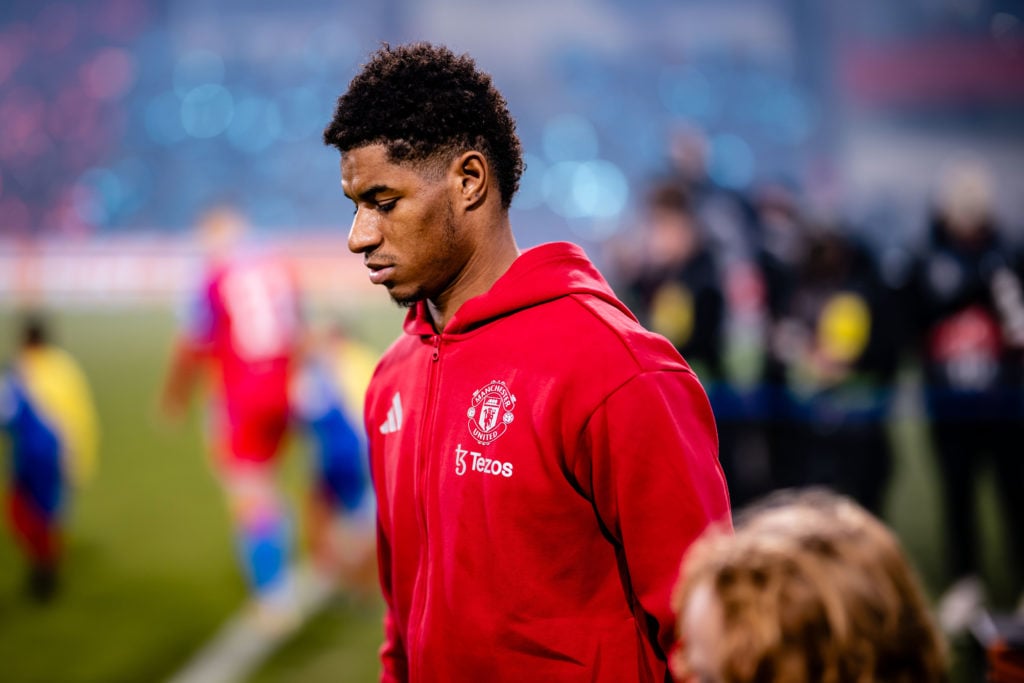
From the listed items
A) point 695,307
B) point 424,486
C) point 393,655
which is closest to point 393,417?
point 424,486

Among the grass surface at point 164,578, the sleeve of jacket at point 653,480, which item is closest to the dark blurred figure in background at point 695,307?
the grass surface at point 164,578

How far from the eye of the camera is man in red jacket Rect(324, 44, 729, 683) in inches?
56.6

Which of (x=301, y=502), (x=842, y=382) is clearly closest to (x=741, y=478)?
(x=842, y=382)

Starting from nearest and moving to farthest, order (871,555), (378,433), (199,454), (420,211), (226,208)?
(871,555), (420,211), (378,433), (226,208), (199,454)

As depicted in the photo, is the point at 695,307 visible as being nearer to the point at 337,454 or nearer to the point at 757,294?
the point at 757,294

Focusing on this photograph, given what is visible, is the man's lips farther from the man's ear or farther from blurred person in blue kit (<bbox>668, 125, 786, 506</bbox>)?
blurred person in blue kit (<bbox>668, 125, 786, 506</bbox>)

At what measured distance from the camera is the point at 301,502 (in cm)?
730

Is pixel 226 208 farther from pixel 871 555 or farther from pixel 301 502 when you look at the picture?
pixel 871 555

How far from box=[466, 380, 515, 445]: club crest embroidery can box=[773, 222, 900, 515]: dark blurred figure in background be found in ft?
12.6

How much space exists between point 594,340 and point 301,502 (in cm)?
614

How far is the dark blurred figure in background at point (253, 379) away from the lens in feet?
16.3

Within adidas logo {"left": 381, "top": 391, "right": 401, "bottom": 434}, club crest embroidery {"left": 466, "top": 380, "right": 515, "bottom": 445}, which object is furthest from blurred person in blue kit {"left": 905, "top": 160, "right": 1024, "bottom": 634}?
club crest embroidery {"left": 466, "top": 380, "right": 515, "bottom": 445}

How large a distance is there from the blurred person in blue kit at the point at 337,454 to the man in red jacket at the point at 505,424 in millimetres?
3702

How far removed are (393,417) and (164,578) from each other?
14.3ft
